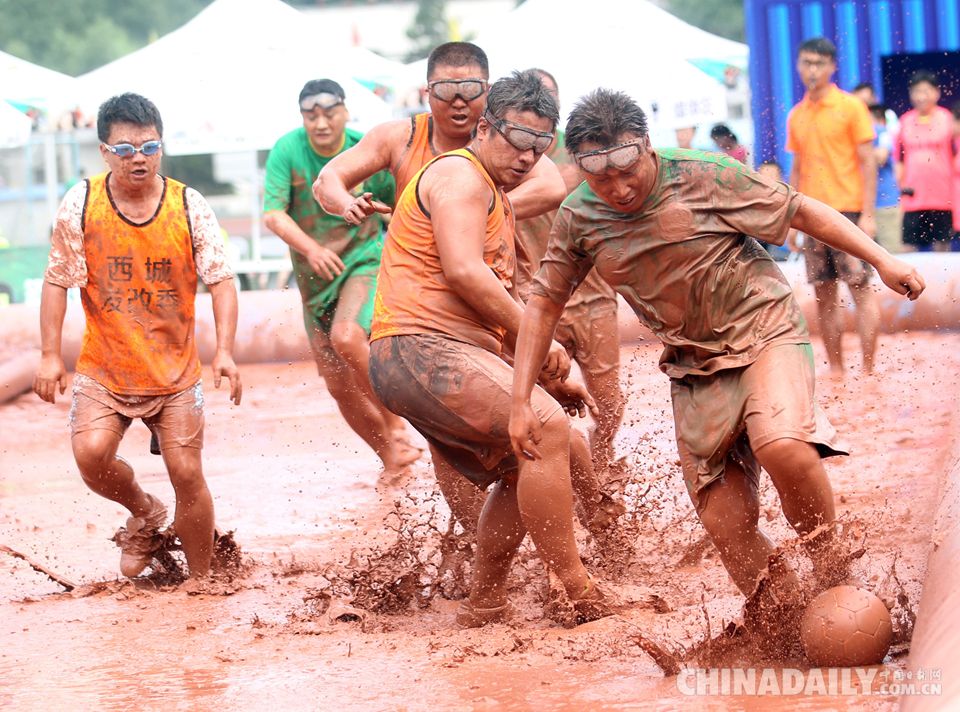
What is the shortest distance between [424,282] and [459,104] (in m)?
1.12

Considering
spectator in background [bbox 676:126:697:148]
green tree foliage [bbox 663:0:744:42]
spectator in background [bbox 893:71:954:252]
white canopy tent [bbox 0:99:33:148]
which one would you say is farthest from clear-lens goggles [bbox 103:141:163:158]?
Answer: green tree foliage [bbox 663:0:744:42]

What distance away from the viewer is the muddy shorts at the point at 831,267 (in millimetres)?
9930

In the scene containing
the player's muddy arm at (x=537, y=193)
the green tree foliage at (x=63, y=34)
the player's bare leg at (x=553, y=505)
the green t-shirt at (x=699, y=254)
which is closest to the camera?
the green t-shirt at (x=699, y=254)

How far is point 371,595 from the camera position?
5578 mm

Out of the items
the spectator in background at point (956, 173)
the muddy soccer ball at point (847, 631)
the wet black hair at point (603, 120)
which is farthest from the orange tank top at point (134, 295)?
the spectator in background at point (956, 173)

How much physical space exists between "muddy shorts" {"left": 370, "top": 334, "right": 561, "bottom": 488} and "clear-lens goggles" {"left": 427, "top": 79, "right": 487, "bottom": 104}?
1.24 meters

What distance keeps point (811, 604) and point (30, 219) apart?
19.9 metres

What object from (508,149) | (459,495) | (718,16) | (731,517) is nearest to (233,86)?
(459,495)

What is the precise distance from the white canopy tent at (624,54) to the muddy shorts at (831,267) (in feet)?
23.3

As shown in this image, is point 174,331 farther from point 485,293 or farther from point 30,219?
point 30,219

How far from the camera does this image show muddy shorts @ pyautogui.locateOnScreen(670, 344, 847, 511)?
441 centimetres

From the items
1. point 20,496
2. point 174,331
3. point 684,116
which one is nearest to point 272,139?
point 684,116

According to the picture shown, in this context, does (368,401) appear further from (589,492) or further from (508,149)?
(508,149)

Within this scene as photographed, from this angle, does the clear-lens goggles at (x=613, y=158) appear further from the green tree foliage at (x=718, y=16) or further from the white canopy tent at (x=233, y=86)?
the green tree foliage at (x=718, y=16)
